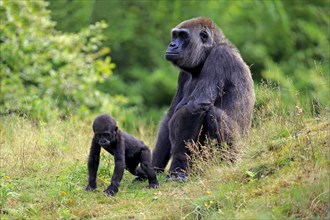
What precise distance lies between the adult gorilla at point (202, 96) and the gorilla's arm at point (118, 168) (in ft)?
2.22

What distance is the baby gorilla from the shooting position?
8.16m

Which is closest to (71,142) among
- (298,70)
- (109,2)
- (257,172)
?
(257,172)

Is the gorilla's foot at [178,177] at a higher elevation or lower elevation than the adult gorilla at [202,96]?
lower

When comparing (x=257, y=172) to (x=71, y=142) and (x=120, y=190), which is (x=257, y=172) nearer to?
(x=120, y=190)

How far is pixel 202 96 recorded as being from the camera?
897 centimetres

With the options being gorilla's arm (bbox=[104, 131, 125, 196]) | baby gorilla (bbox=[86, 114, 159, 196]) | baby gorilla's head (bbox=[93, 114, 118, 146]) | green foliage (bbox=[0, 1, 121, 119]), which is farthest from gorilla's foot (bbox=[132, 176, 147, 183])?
green foliage (bbox=[0, 1, 121, 119])

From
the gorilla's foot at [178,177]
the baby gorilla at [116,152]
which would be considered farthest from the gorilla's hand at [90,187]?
the gorilla's foot at [178,177]

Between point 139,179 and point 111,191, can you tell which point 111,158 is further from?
point 111,191

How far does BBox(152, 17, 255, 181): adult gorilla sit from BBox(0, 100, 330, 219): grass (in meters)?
0.32

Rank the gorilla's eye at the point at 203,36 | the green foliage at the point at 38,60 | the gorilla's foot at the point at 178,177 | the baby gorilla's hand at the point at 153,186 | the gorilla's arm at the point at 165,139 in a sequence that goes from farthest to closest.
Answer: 1. the green foliage at the point at 38,60
2. the gorilla's arm at the point at 165,139
3. the gorilla's eye at the point at 203,36
4. the gorilla's foot at the point at 178,177
5. the baby gorilla's hand at the point at 153,186

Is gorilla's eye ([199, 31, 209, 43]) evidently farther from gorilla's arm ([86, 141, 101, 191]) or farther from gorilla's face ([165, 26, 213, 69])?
gorilla's arm ([86, 141, 101, 191])

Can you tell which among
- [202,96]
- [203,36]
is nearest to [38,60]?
[203,36]

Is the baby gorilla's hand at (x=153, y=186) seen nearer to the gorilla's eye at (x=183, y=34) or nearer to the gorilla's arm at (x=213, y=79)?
the gorilla's arm at (x=213, y=79)

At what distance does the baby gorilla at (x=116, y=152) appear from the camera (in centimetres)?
816
